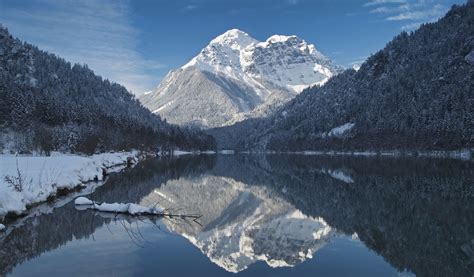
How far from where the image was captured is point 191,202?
34.2 m

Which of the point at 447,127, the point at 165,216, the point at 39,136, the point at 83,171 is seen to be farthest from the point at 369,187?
the point at 447,127

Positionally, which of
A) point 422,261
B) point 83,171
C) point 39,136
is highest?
point 39,136

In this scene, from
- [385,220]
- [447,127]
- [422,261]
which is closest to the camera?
[422,261]

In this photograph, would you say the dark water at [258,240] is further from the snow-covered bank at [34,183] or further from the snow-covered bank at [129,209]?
the snow-covered bank at [34,183]

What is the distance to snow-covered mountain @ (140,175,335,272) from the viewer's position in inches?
688

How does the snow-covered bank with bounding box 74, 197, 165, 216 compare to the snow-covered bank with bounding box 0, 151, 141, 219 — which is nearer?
the snow-covered bank with bounding box 0, 151, 141, 219

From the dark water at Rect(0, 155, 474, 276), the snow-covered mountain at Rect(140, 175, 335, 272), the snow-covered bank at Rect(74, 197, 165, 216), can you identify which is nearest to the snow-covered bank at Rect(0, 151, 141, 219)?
the dark water at Rect(0, 155, 474, 276)

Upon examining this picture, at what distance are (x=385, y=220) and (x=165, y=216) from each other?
12543 millimetres

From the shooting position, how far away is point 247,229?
23.6 metres

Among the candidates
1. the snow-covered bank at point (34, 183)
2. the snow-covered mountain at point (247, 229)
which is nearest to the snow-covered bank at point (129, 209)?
the snow-covered mountain at point (247, 229)

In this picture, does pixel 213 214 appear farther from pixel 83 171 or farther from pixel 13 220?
pixel 83 171

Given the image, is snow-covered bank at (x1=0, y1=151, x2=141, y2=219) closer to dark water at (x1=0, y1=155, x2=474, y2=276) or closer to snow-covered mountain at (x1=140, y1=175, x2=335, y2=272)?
dark water at (x1=0, y1=155, x2=474, y2=276)

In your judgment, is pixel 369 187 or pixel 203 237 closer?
pixel 203 237

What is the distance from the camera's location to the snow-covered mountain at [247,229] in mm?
17469
